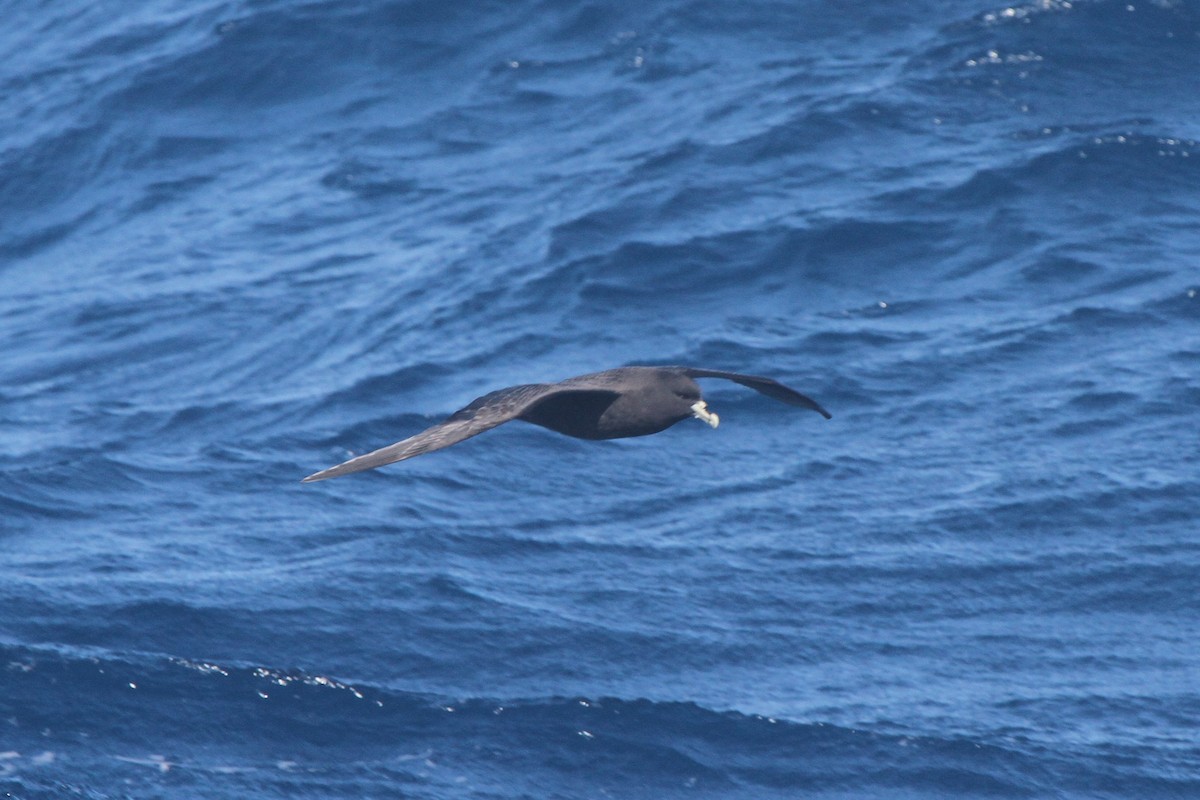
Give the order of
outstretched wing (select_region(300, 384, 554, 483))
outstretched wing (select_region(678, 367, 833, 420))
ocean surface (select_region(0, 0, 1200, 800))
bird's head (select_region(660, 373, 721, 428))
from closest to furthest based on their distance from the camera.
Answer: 1. outstretched wing (select_region(300, 384, 554, 483))
2. bird's head (select_region(660, 373, 721, 428))
3. outstretched wing (select_region(678, 367, 833, 420))
4. ocean surface (select_region(0, 0, 1200, 800))

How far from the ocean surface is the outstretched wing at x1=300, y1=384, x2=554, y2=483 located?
383 centimetres

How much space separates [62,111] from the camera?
2298 cm

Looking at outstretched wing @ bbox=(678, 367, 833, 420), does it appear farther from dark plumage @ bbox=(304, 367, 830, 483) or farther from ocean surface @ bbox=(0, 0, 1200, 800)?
ocean surface @ bbox=(0, 0, 1200, 800)

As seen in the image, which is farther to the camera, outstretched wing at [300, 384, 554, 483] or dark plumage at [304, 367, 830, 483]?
dark plumage at [304, 367, 830, 483]

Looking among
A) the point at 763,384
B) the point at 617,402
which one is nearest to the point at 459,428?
the point at 617,402

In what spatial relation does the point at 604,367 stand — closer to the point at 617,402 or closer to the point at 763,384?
the point at 763,384

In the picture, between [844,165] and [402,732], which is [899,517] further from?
[844,165]

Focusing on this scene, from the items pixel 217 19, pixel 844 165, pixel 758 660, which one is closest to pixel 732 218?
pixel 844 165

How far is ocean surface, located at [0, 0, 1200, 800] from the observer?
11656 millimetres

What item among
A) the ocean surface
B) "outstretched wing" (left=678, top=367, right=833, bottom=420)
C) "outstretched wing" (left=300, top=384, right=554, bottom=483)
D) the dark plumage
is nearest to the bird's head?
the dark plumage

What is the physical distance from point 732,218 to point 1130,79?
17.5 ft

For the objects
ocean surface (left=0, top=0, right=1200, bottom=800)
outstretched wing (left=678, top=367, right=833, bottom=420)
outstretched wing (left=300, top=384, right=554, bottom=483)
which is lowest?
ocean surface (left=0, top=0, right=1200, bottom=800)

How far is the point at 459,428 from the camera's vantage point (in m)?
7.80

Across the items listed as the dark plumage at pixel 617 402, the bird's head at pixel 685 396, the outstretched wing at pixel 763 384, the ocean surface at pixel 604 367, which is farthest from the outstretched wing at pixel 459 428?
the ocean surface at pixel 604 367
